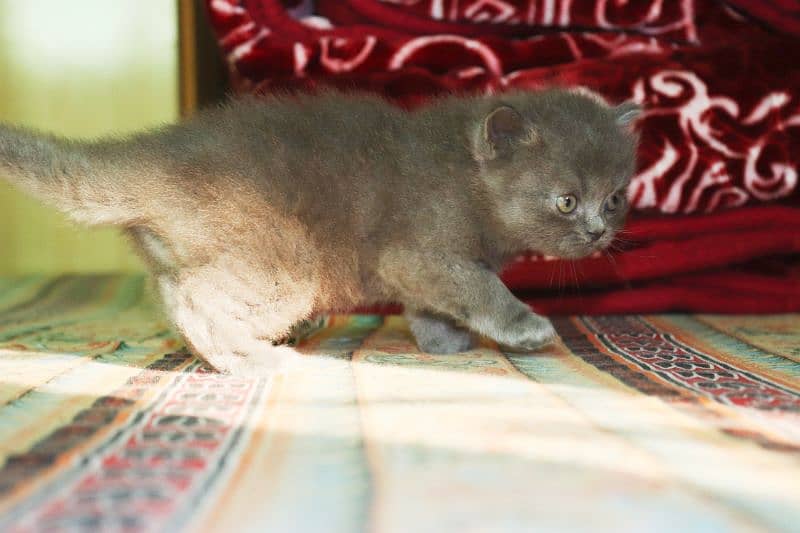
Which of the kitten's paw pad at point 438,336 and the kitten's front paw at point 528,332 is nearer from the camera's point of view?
the kitten's front paw at point 528,332

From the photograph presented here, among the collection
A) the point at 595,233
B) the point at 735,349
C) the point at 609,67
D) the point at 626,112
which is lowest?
the point at 735,349

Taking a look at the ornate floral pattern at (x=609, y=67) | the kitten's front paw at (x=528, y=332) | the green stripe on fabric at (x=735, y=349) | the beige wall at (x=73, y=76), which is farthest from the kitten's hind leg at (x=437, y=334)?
the beige wall at (x=73, y=76)

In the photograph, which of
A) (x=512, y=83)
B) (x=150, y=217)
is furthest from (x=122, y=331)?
(x=512, y=83)

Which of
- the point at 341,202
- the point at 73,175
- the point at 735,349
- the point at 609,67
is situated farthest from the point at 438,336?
the point at 609,67

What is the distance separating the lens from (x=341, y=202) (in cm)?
140

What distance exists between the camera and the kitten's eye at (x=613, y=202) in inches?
57.8

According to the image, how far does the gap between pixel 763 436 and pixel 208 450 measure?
62 centimetres

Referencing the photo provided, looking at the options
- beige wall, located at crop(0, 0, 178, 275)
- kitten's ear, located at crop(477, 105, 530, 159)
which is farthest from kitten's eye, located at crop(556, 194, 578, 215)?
beige wall, located at crop(0, 0, 178, 275)

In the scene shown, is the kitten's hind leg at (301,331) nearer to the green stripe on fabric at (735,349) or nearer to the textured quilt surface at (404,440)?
the textured quilt surface at (404,440)

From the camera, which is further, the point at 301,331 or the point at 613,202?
the point at 301,331

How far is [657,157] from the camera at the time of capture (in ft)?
6.15

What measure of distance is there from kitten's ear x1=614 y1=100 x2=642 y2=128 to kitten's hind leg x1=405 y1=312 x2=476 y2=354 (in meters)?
0.50

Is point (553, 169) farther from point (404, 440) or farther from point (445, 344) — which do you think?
point (404, 440)

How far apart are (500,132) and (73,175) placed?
28.0 inches
